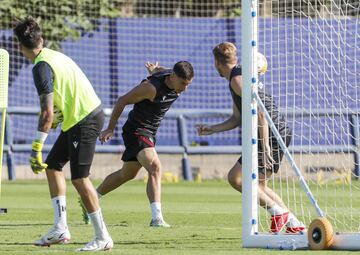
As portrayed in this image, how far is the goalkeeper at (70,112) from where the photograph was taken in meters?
10.9

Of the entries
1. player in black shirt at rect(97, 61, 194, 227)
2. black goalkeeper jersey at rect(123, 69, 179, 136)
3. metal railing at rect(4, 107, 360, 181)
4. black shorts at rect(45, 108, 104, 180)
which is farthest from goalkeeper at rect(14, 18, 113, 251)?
metal railing at rect(4, 107, 360, 181)

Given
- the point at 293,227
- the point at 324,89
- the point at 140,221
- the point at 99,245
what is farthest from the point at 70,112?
the point at 324,89

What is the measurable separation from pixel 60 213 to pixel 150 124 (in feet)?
11.3

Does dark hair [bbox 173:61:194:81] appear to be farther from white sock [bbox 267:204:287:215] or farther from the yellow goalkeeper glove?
the yellow goalkeeper glove

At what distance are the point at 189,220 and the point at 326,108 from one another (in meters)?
2.37

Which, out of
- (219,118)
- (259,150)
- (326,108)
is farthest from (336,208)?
(219,118)

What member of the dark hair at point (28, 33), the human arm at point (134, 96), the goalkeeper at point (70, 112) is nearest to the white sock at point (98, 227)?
the goalkeeper at point (70, 112)

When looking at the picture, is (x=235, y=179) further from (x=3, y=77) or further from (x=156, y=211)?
(x=3, y=77)

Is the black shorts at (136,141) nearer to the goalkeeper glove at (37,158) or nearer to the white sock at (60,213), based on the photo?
the white sock at (60,213)

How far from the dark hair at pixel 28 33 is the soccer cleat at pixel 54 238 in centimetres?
189

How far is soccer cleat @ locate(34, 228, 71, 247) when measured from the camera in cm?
1147

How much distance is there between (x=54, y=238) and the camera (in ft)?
37.9

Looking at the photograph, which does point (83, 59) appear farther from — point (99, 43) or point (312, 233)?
point (312, 233)

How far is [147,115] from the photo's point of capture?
1487 centimetres
